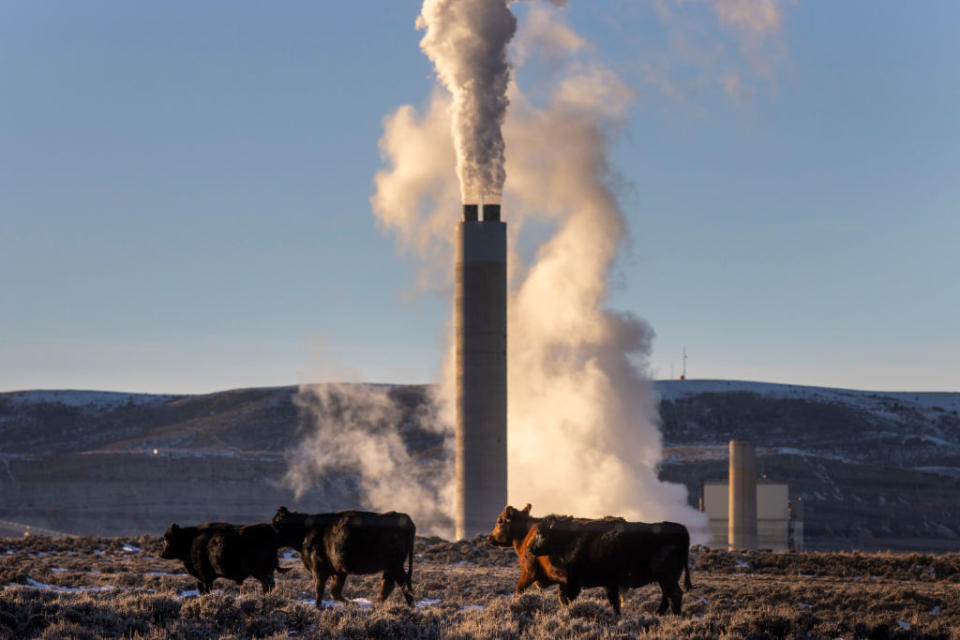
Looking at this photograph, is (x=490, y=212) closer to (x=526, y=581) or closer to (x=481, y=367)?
(x=481, y=367)

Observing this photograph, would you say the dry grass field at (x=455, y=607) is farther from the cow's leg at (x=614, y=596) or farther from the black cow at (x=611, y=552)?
the black cow at (x=611, y=552)

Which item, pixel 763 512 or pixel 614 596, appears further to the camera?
pixel 763 512

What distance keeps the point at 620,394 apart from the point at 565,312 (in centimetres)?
690

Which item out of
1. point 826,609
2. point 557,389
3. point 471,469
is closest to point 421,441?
point 557,389

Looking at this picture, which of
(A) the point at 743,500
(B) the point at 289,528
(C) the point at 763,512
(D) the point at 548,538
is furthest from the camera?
(C) the point at 763,512

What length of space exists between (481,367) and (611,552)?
166 feet

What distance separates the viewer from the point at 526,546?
76.3 ft

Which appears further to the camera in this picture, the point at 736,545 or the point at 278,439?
the point at 278,439

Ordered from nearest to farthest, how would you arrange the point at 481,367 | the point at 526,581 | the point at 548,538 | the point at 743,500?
the point at 548,538 < the point at 526,581 < the point at 481,367 < the point at 743,500

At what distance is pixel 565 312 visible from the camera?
92.6 meters

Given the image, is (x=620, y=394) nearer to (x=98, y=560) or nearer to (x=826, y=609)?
(x=98, y=560)

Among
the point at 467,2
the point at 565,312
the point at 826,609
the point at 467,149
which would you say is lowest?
the point at 826,609

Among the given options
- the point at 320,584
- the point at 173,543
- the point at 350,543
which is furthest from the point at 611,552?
the point at 173,543

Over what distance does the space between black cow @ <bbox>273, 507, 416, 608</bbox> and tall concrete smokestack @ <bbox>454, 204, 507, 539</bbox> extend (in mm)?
47569
